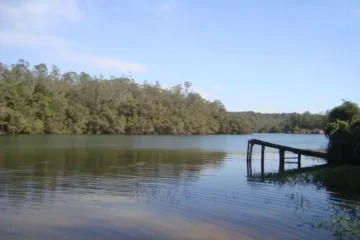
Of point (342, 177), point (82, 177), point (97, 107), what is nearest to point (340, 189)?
point (342, 177)

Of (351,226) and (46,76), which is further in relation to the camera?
(46,76)

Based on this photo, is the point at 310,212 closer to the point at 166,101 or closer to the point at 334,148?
the point at 334,148

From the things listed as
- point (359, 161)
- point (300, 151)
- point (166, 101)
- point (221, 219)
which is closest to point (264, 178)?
point (359, 161)

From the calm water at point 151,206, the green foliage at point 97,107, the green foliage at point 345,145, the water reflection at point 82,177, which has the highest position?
the green foliage at point 97,107

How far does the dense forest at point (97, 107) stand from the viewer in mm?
108125

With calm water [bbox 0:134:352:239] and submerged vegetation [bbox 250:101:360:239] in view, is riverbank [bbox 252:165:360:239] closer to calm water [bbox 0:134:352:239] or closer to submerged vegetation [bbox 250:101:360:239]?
submerged vegetation [bbox 250:101:360:239]

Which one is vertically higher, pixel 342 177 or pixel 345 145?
pixel 345 145

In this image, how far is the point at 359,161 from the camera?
108ft

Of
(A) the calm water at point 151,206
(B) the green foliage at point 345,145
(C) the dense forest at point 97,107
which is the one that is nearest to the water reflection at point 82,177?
(A) the calm water at point 151,206

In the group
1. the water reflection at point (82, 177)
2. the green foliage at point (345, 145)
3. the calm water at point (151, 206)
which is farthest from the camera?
the green foliage at point (345, 145)

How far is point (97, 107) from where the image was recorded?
13550 cm

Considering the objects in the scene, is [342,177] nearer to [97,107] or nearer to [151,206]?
[151,206]

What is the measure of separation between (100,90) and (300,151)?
10862 cm

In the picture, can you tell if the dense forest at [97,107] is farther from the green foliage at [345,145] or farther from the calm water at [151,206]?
the calm water at [151,206]
